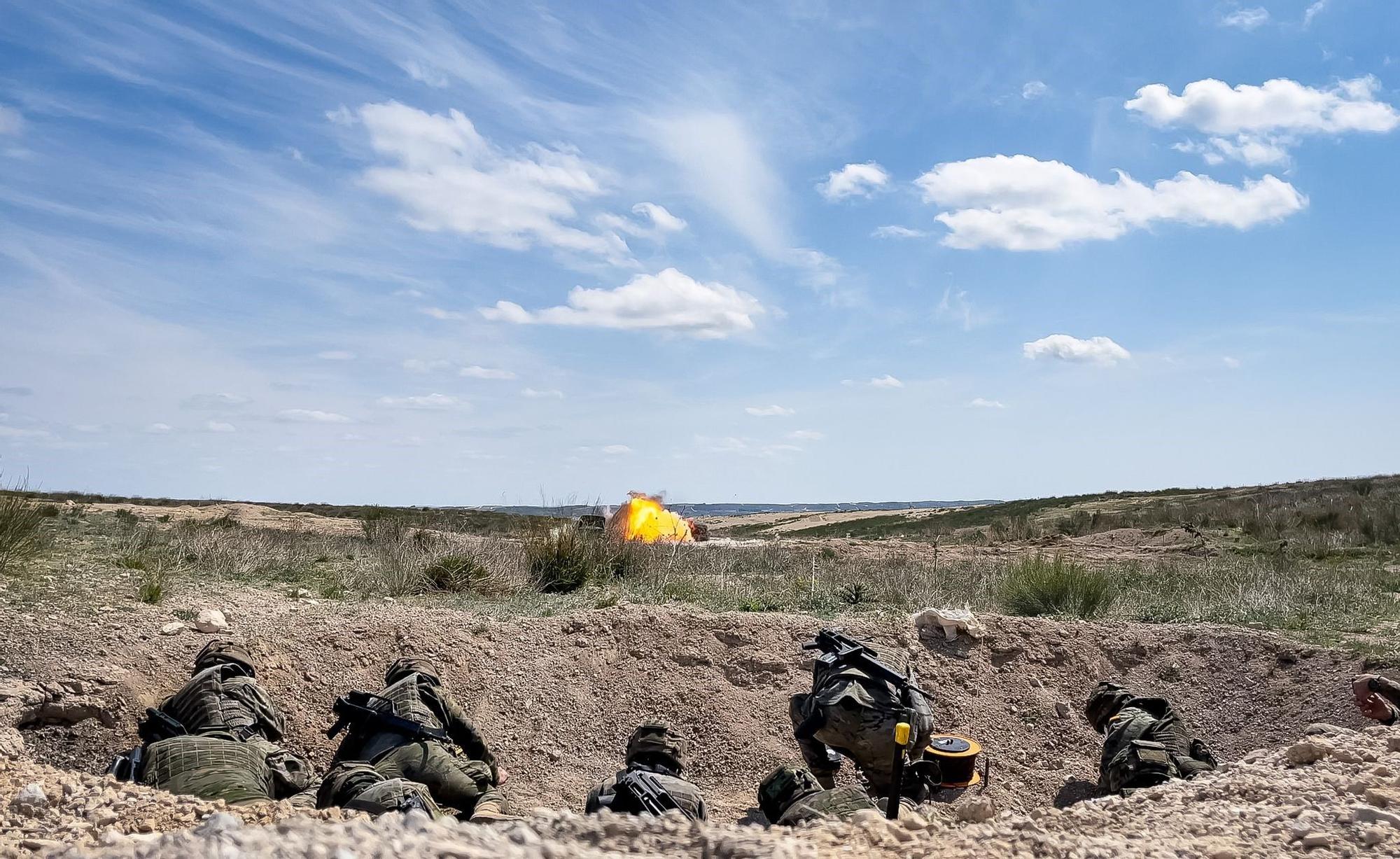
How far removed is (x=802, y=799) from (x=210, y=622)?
4.59 metres

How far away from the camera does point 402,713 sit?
5.02 m

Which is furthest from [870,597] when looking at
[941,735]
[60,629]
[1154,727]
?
[60,629]

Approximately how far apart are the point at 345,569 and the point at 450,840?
9.39m

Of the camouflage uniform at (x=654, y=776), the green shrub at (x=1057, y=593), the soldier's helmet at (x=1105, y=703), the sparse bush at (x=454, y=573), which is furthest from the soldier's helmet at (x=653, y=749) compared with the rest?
the green shrub at (x=1057, y=593)

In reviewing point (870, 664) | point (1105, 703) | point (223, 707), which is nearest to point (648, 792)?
point (870, 664)

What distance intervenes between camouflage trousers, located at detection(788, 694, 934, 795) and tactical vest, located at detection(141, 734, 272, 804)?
8.95 ft

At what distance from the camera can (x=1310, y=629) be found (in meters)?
7.84

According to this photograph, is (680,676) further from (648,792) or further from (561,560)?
(561,560)

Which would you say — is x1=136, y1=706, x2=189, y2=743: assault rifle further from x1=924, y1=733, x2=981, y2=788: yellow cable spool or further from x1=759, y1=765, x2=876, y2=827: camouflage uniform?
x1=924, y1=733, x2=981, y2=788: yellow cable spool

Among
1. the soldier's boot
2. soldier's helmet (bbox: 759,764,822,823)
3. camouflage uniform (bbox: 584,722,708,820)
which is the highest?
camouflage uniform (bbox: 584,722,708,820)

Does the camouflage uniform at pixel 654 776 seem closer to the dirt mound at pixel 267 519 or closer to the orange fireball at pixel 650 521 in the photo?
the orange fireball at pixel 650 521

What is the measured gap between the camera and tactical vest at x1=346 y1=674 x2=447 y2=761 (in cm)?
477

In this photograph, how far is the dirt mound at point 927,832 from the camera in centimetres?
216

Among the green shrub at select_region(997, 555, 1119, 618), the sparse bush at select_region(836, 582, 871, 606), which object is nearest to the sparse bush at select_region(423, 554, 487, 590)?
the sparse bush at select_region(836, 582, 871, 606)
